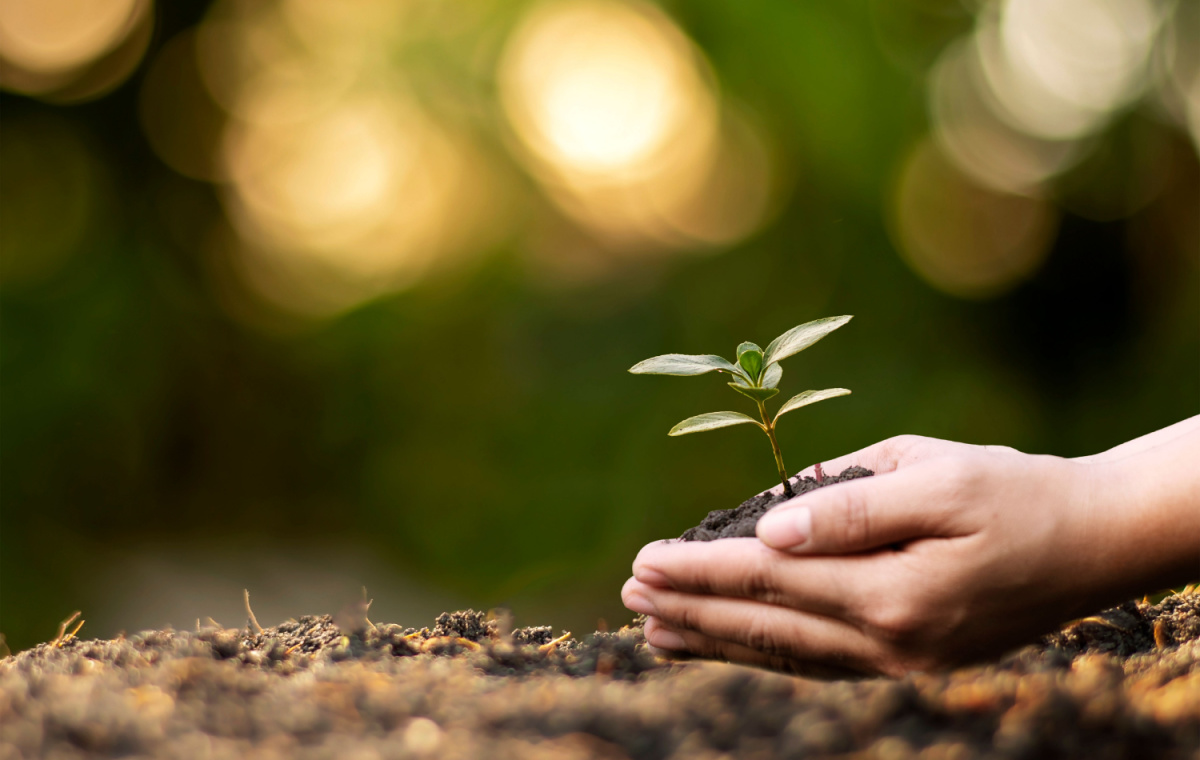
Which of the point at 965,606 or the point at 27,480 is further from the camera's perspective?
the point at 27,480

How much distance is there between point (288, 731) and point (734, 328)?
2.50 meters

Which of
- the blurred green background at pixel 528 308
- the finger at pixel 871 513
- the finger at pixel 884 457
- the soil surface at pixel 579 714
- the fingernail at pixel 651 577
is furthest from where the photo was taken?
the blurred green background at pixel 528 308

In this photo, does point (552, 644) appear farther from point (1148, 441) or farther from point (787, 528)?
point (1148, 441)

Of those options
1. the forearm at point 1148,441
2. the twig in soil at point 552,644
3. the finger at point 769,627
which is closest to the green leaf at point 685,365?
the finger at point 769,627

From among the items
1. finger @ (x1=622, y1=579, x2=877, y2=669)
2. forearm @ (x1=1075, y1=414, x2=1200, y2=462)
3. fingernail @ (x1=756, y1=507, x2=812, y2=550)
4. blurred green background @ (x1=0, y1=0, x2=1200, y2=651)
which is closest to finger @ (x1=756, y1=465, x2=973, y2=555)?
fingernail @ (x1=756, y1=507, x2=812, y2=550)

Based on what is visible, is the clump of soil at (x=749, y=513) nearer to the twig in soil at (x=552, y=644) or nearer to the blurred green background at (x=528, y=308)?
the twig in soil at (x=552, y=644)

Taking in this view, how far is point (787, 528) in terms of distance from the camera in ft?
2.99

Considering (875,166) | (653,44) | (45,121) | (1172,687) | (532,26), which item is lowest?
(1172,687)

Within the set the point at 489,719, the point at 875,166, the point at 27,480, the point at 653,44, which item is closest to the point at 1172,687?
the point at 489,719

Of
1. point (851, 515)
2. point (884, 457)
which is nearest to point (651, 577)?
point (851, 515)

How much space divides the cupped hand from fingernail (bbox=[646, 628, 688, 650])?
2.9 inches

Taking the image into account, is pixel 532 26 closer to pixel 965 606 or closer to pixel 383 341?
pixel 383 341

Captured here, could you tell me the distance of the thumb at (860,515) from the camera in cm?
90

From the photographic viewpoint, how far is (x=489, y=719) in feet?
2.09
